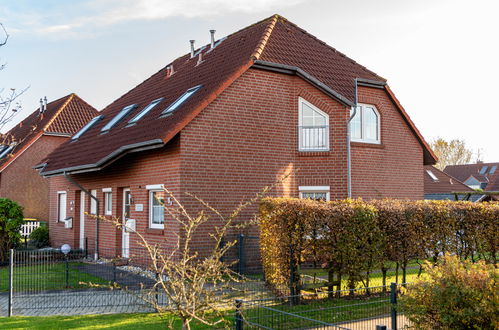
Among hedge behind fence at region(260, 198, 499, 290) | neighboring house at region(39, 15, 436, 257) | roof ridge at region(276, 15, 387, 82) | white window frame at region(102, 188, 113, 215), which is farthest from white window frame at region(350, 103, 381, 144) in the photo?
white window frame at region(102, 188, 113, 215)

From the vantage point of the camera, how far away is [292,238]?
33.4 ft

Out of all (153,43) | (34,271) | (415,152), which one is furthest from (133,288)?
(415,152)

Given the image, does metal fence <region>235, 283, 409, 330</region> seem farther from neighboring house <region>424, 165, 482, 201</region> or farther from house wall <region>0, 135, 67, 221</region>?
neighboring house <region>424, 165, 482, 201</region>

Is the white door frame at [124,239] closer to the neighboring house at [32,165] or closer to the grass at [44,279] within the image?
the grass at [44,279]

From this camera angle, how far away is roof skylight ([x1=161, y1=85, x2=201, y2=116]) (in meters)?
14.8

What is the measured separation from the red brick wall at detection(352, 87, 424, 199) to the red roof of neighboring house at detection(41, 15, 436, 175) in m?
0.48

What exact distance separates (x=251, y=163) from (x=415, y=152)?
7.38 m

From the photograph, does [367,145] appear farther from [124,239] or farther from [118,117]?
[118,117]

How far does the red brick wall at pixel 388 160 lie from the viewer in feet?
54.6

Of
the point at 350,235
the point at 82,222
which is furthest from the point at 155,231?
the point at 82,222

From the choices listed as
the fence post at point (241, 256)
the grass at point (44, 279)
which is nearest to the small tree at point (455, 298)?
the fence post at point (241, 256)

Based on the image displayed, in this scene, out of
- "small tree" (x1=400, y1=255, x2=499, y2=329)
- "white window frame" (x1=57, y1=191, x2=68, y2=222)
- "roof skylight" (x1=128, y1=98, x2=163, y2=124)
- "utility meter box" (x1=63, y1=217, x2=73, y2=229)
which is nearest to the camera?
"small tree" (x1=400, y1=255, x2=499, y2=329)

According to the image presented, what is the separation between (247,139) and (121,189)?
16.3 ft

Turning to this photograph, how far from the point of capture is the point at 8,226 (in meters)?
17.5
